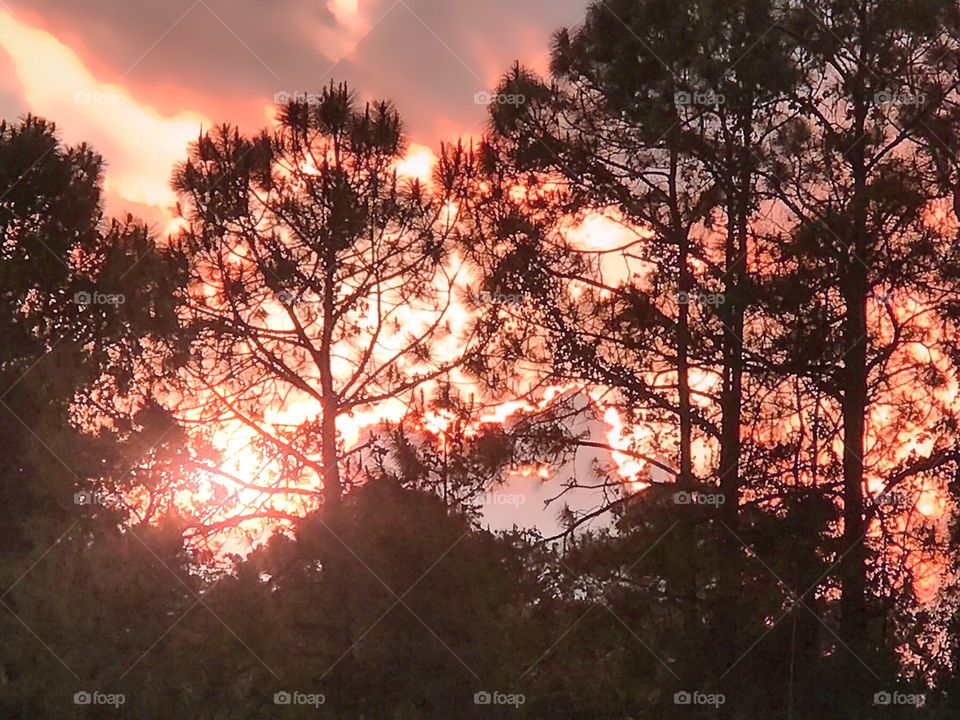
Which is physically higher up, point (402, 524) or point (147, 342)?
point (147, 342)

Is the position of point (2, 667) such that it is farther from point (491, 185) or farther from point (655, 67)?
point (655, 67)

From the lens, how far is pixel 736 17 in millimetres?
17594

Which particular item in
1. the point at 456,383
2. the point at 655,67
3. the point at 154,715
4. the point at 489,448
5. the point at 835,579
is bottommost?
the point at 154,715

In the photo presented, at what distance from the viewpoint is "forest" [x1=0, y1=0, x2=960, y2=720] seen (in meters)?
15.9

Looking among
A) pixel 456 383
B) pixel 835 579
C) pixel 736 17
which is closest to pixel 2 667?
pixel 456 383

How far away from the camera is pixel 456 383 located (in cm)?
1953

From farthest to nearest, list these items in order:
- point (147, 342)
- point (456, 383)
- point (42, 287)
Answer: point (42, 287) < point (147, 342) < point (456, 383)

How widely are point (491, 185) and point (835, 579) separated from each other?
820 centimetres

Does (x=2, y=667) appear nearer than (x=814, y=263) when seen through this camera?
No

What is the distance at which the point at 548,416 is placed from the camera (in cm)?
1845

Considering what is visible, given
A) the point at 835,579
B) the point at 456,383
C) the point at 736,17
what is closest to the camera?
the point at 835,579

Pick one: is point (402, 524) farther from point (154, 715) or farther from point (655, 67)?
point (655, 67)

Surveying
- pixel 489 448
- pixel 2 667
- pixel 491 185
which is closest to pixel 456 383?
pixel 489 448

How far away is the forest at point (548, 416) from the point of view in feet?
52.0
